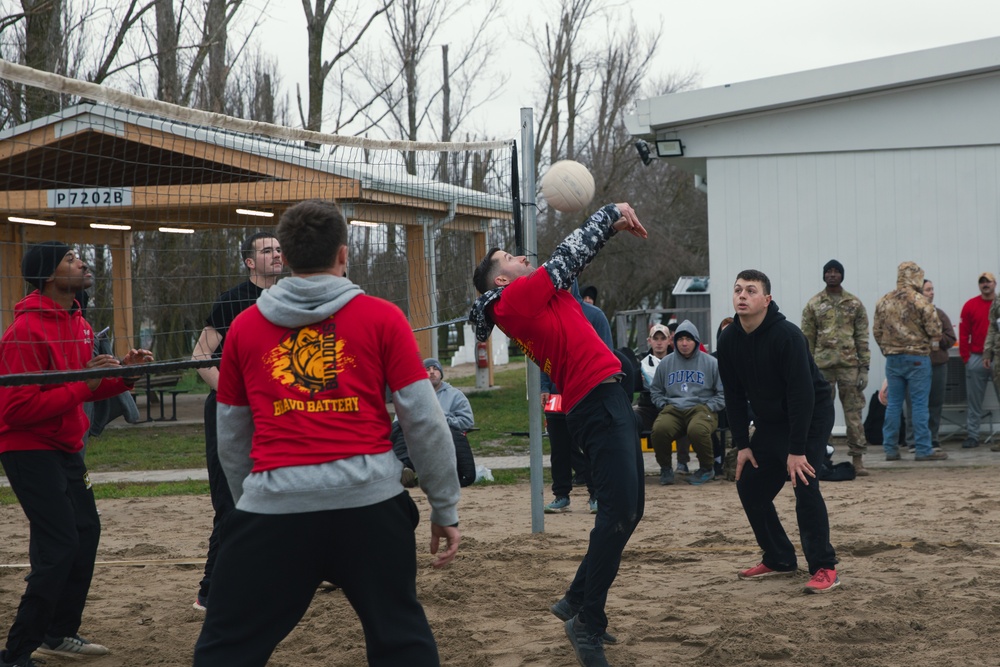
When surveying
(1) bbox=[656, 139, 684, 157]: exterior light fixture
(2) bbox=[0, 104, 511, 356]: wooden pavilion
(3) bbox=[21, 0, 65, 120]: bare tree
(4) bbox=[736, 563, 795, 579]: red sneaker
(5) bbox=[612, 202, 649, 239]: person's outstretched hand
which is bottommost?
(4) bbox=[736, 563, 795, 579]: red sneaker

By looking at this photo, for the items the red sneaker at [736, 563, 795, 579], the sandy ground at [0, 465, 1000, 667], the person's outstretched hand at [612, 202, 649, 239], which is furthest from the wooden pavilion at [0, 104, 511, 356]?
the red sneaker at [736, 563, 795, 579]

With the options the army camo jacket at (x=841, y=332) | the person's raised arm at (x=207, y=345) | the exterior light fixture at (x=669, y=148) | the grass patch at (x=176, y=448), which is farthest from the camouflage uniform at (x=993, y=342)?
the person's raised arm at (x=207, y=345)

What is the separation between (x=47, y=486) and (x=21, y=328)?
2.26 ft

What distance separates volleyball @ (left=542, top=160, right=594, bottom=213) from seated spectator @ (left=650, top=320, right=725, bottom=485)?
3470 millimetres

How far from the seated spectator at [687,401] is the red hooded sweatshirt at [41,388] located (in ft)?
20.4

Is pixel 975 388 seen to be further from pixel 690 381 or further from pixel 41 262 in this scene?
pixel 41 262

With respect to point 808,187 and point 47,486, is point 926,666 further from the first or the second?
point 808,187

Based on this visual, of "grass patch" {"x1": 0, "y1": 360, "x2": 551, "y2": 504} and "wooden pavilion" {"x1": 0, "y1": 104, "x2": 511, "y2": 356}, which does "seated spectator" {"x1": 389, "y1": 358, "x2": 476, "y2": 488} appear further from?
"grass patch" {"x1": 0, "y1": 360, "x2": 551, "y2": 504}

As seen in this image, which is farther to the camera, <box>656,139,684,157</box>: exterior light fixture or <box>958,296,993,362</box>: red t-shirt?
<box>656,139,684,157</box>: exterior light fixture

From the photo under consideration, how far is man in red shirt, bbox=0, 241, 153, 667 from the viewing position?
4426mm

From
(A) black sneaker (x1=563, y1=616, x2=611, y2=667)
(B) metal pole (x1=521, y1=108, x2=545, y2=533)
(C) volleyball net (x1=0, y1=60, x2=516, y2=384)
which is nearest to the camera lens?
(A) black sneaker (x1=563, y1=616, x2=611, y2=667)

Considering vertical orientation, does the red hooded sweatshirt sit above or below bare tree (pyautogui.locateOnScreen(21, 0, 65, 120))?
below

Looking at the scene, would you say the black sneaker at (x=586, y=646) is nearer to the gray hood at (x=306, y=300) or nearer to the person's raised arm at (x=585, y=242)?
the person's raised arm at (x=585, y=242)

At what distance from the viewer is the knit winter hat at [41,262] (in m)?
4.63
